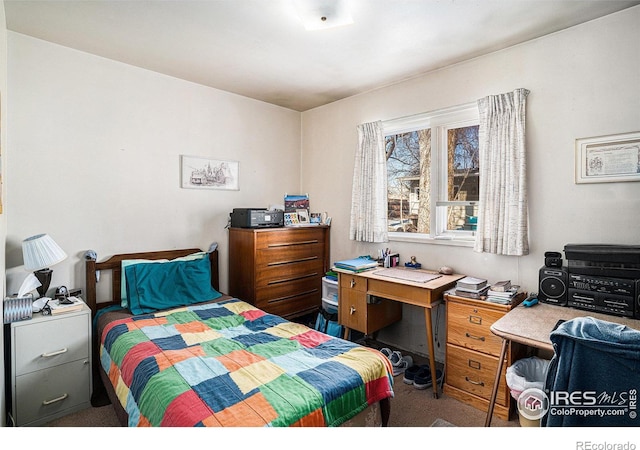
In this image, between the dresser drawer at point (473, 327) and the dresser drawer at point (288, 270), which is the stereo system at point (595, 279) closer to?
the dresser drawer at point (473, 327)

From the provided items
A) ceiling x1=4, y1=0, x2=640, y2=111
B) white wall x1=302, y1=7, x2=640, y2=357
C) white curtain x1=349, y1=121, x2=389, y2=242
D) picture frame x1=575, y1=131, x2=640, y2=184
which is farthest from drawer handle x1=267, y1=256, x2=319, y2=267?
picture frame x1=575, y1=131, x2=640, y2=184

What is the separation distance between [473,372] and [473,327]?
314 millimetres

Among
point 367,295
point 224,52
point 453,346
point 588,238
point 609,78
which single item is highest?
point 224,52

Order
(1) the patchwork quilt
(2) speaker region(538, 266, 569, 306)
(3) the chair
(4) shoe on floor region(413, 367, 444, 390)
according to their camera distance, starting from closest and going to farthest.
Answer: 1. (3) the chair
2. (1) the patchwork quilt
3. (2) speaker region(538, 266, 569, 306)
4. (4) shoe on floor region(413, 367, 444, 390)

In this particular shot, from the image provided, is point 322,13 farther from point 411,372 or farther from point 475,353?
point 411,372

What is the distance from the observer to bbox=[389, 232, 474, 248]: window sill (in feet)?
9.24

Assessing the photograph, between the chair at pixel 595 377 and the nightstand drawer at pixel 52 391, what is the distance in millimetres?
2696

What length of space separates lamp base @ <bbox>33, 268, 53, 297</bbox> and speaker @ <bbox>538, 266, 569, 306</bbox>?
3400 mm

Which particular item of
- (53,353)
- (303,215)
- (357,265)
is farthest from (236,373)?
(303,215)

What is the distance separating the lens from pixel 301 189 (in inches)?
165

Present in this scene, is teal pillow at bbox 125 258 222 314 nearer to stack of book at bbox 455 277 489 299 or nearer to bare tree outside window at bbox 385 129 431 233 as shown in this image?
bare tree outside window at bbox 385 129 431 233

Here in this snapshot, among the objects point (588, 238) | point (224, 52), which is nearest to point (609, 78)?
point (588, 238)
